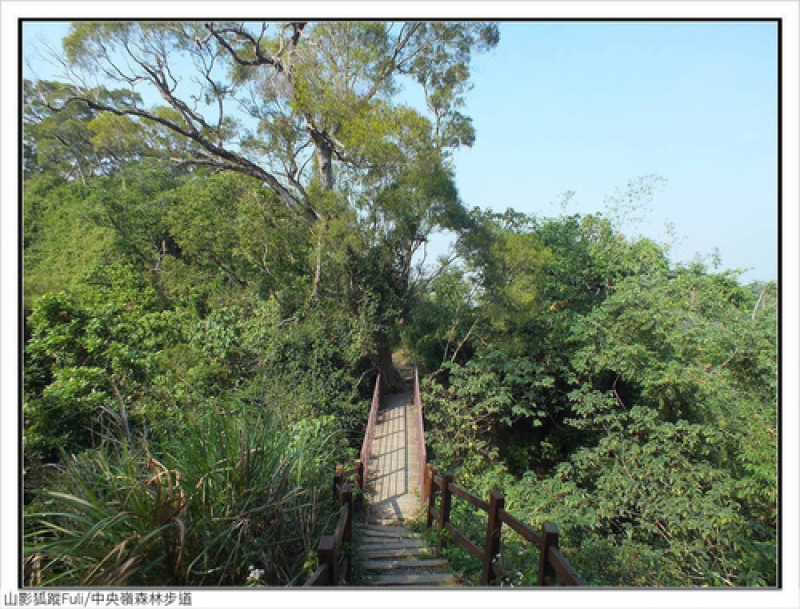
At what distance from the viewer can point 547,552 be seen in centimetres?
229

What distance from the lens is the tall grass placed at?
2.30 m

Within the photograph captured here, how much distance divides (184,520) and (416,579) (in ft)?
6.05

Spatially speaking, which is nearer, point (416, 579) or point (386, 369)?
point (416, 579)

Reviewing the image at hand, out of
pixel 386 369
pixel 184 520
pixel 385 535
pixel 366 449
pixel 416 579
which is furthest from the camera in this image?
pixel 386 369

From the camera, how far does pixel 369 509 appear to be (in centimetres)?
588

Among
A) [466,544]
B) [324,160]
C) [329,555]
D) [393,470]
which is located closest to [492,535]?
[466,544]

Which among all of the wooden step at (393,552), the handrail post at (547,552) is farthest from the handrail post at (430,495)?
the handrail post at (547,552)

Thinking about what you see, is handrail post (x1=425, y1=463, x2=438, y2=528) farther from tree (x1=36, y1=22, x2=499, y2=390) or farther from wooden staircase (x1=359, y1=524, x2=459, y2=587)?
tree (x1=36, y1=22, x2=499, y2=390)

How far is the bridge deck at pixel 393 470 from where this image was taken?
5.89m

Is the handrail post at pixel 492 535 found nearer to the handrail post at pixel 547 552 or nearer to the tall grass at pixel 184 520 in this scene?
the handrail post at pixel 547 552

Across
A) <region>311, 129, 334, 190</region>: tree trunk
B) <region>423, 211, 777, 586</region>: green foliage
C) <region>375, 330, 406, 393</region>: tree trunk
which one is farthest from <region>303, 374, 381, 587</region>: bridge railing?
<region>311, 129, 334, 190</region>: tree trunk

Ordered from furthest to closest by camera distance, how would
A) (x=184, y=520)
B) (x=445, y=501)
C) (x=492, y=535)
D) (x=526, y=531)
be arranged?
(x=445, y=501) < (x=492, y=535) < (x=526, y=531) < (x=184, y=520)

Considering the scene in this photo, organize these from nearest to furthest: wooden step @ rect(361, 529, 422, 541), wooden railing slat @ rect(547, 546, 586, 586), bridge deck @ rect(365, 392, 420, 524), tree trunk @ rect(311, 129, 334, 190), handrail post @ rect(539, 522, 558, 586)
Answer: wooden railing slat @ rect(547, 546, 586, 586) → handrail post @ rect(539, 522, 558, 586) → wooden step @ rect(361, 529, 422, 541) → bridge deck @ rect(365, 392, 420, 524) → tree trunk @ rect(311, 129, 334, 190)

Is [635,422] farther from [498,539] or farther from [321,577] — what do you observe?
[321,577]
